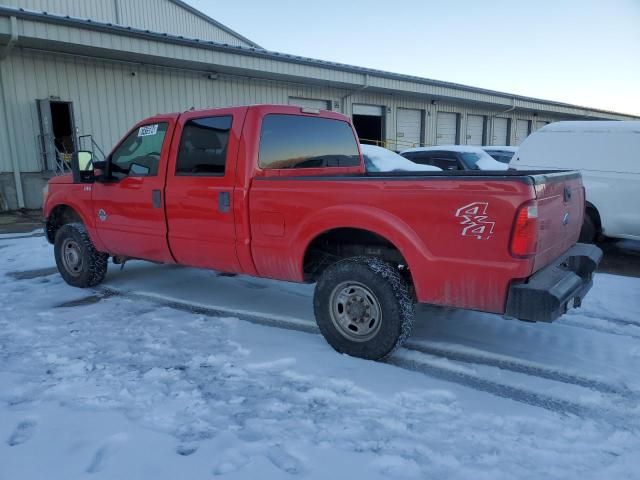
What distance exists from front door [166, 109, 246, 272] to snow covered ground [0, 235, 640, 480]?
66cm

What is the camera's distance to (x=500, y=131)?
2998cm

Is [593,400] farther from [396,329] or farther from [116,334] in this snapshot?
[116,334]

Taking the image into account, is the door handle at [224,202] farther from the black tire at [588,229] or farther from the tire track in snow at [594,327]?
the black tire at [588,229]

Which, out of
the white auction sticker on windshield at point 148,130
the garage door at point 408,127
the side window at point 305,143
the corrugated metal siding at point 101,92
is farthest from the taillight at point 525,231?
the garage door at point 408,127

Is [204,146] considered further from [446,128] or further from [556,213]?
[446,128]

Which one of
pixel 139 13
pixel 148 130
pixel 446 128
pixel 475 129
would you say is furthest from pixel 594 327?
pixel 139 13

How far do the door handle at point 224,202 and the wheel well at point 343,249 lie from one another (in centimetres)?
79

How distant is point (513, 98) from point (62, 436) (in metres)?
29.7

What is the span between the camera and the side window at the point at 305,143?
13.7 ft

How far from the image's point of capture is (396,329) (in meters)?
3.43

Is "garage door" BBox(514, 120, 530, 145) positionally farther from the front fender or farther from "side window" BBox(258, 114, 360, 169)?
the front fender

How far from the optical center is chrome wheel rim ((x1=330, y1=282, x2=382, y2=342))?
354 cm

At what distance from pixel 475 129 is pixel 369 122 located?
340 inches

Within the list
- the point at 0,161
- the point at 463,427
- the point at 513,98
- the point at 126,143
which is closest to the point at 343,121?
the point at 126,143
